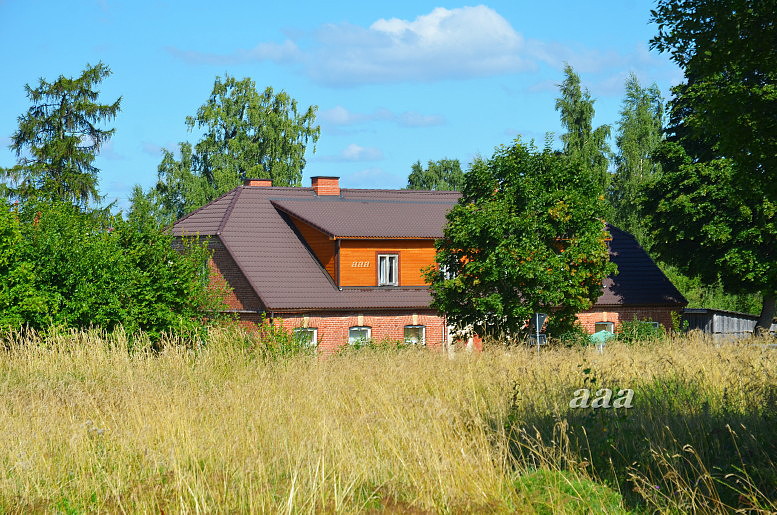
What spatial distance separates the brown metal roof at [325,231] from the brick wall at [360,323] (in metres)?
0.43

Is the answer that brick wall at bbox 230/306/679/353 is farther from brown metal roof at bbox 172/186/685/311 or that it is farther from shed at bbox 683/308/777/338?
shed at bbox 683/308/777/338

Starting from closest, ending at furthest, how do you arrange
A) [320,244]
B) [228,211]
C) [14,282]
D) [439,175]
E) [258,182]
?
[14,282] < [320,244] < [228,211] < [258,182] < [439,175]

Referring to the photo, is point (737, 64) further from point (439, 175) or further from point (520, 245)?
point (439, 175)

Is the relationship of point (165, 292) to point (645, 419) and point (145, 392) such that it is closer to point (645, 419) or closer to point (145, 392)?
point (145, 392)

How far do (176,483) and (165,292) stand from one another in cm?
1868

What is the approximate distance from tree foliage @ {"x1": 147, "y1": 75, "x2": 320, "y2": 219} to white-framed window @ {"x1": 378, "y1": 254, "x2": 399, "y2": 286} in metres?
19.1

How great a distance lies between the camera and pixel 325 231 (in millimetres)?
33031

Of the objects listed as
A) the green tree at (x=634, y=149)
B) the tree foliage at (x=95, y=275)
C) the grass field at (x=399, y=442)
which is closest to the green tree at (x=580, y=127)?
the green tree at (x=634, y=149)

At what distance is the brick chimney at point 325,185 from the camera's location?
37.6 metres

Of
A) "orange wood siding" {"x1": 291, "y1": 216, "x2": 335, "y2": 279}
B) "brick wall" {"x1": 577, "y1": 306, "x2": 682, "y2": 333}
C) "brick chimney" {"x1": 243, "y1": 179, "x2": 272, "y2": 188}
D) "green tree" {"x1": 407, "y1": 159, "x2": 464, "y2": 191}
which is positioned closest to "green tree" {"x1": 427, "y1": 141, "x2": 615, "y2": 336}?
"orange wood siding" {"x1": 291, "y1": 216, "x2": 335, "y2": 279}

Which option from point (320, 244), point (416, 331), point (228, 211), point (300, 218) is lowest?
point (416, 331)

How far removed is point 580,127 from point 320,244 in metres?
24.2

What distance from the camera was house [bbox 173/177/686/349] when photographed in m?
32.0

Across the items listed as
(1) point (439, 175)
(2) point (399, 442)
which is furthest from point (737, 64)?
(1) point (439, 175)
